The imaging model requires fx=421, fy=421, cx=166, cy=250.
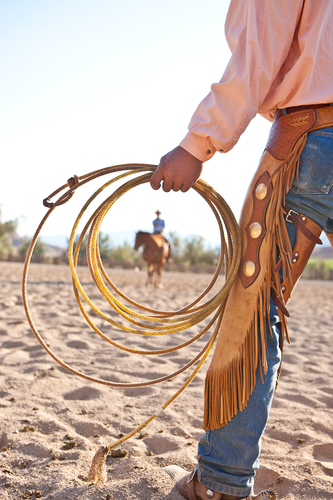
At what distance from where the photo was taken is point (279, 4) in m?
1.25

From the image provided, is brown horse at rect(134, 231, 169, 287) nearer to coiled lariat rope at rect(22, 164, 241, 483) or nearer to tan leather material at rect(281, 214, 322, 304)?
coiled lariat rope at rect(22, 164, 241, 483)

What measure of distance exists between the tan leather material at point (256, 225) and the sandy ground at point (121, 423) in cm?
80

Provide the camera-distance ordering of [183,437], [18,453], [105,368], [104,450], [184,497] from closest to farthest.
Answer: [184,497] < [104,450] < [18,453] < [183,437] < [105,368]

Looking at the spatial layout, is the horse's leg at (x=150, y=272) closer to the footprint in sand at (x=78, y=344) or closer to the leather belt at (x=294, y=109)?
the footprint in sand at (x=78, y=344)

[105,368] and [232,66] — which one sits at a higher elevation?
[232,66]

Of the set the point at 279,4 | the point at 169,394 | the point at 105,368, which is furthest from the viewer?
the point at 105,368

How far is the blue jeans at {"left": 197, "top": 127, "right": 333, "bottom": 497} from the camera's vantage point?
125 cm

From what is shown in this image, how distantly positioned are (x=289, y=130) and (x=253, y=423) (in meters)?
0.90

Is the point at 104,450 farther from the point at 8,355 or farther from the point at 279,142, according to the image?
the point at 8,355

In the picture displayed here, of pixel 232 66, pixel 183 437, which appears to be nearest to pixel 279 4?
pixel 232 66

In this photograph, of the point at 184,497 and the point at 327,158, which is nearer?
the point at 327,158

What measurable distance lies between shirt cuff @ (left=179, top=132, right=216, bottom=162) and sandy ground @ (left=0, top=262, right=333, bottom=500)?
1.12 m

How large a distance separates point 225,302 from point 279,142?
556mm

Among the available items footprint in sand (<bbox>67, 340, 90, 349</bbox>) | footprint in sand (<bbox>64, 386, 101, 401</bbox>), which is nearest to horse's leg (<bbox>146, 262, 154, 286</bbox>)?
footprint in sand (<bbox>67, 340, 90, 349</bbox>)
